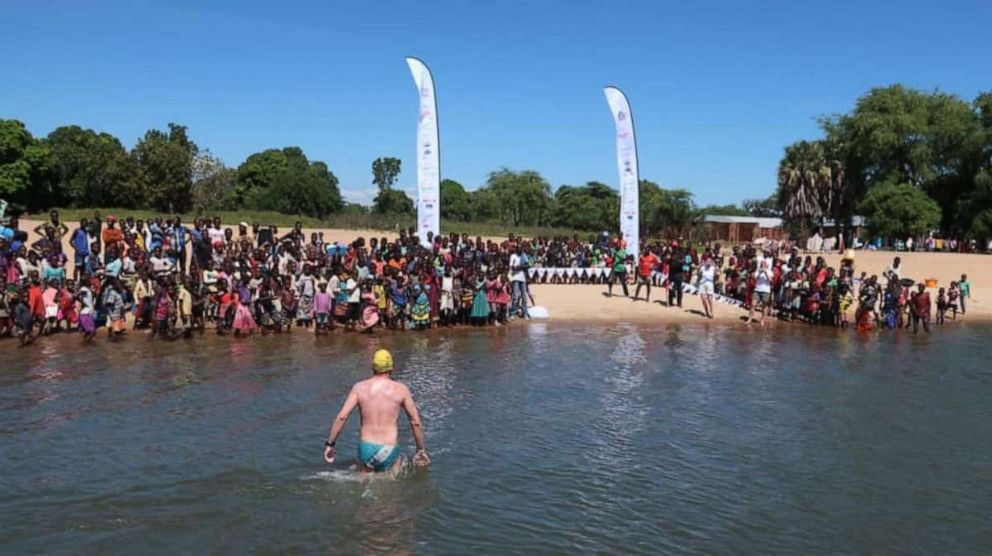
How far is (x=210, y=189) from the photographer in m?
55.1

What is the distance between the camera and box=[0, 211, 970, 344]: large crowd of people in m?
16.9

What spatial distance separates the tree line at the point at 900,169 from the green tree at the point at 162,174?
119 feet

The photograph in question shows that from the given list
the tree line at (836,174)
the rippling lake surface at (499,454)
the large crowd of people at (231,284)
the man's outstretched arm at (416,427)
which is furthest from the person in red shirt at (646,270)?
the tree line at (836,174)

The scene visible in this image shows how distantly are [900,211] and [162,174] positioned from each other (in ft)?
136

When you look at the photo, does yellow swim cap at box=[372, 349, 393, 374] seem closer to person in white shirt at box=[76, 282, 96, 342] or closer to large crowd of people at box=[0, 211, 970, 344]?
large crowd of people at box=[0, 211, 970, 344]

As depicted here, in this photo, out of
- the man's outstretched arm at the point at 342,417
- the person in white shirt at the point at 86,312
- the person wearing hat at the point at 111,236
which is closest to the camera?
the man's outstretched arm at the point at 342,417

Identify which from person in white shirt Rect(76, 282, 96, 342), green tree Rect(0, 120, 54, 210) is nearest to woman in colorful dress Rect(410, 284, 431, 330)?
person in white shirt Rect(76, 282, 96, 342)

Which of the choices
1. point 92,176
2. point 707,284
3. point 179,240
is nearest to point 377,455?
point 179,240

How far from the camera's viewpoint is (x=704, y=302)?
22.7m

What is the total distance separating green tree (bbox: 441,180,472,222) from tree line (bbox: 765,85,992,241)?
105ft

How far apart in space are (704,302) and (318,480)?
51.0ft

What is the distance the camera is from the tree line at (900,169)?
46.5 meters

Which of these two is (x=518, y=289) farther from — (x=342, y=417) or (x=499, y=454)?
(x=342, y=417)

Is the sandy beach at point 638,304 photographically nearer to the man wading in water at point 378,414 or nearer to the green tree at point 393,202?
the man wading in water at point 378,414
